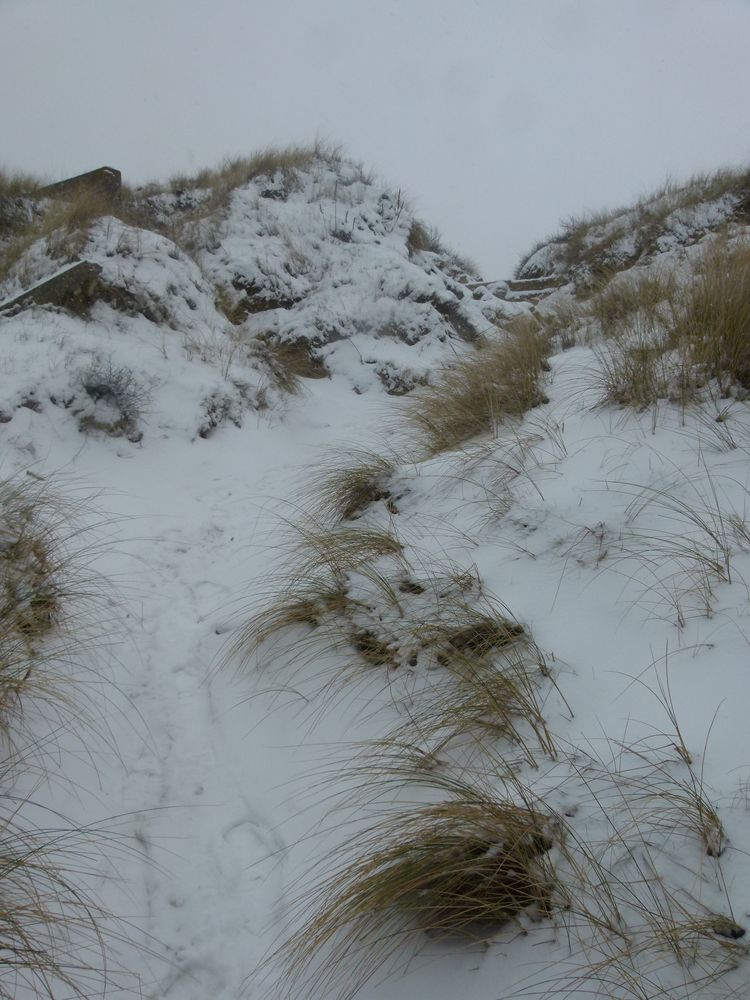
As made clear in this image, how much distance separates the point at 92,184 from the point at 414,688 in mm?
9444

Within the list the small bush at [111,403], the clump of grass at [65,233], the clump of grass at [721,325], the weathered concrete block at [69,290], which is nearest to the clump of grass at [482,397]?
the clump of grass at [721,325]

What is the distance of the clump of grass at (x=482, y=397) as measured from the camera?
3.74 metres

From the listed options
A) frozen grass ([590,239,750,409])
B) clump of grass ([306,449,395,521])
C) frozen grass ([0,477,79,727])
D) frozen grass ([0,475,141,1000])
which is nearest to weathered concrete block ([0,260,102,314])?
frozen grass ([0,475,141,1000])

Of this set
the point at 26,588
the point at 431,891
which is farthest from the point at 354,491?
the point at 431,891

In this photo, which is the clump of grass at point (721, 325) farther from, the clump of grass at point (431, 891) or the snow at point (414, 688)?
the clump of grass at point (431, 891)

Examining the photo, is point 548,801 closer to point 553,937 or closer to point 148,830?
point 553,937

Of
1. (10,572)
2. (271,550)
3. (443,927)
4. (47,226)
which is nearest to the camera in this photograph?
(443,927)

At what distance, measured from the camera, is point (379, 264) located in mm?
7738

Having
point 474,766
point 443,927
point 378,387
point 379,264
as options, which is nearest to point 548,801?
point 474,766

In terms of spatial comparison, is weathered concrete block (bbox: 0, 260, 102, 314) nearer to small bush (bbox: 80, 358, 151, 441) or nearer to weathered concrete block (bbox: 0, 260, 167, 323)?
weathered concrete block (bbox: 0, 260, 167, 323)

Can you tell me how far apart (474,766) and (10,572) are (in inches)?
76.0

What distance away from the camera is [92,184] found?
28.2 feet

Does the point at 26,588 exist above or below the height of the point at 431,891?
above

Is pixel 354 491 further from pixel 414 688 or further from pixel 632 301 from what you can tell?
pixel 632 301
